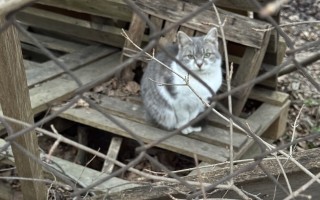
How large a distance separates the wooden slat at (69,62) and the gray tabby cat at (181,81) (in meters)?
0.66

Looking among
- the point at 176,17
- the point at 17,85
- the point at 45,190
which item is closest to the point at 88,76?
the point at 176,17

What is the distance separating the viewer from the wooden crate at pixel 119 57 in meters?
4.18

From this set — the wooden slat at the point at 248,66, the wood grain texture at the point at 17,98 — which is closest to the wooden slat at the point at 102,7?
the wooden slat at the point at 248,66

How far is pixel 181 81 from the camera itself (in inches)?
174

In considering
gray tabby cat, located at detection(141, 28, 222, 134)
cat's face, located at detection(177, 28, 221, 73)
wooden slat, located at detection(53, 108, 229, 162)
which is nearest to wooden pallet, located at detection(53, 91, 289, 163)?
wooden slat, located at detection(53, 108, 229, 162)

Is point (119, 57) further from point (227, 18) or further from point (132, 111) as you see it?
point (227, 18)

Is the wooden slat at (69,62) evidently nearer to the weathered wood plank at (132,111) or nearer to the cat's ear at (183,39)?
the weathered wood plank at (132,111)

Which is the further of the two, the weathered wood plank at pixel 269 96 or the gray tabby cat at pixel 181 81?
the weathered wood plank at pixel 269 96

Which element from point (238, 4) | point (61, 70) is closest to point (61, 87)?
point (61, 70)

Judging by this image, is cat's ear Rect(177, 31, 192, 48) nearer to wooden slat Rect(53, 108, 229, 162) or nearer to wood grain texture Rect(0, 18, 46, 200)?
wooden slat Rect(53, 108, 229, 162)

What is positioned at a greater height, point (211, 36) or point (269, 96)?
point (211, 36)

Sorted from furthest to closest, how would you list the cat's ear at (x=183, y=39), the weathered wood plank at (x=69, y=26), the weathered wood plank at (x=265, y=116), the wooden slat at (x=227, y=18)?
the weathered wood plank at (x=69, y=26), the weathered wood plank at (x=265, y=116), the cat's ear at (x=183, y=39), the wooden slat at (x=227, y=18)

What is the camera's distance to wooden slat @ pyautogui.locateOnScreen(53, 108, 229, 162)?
401 cm

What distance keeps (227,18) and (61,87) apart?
135 centimetres
